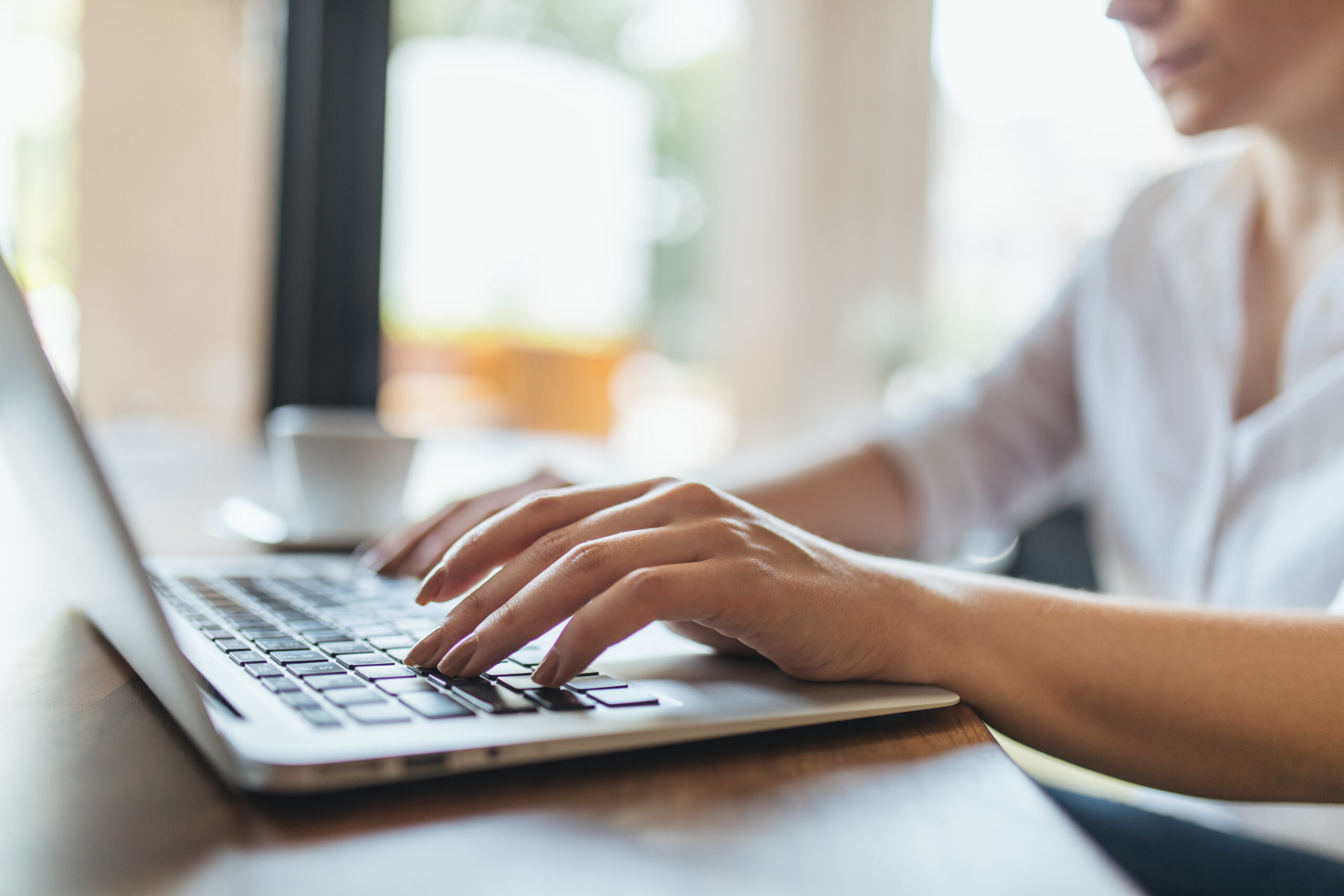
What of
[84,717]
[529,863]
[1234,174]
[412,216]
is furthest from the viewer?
[412,216]

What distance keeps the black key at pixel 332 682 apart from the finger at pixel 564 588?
0.03m

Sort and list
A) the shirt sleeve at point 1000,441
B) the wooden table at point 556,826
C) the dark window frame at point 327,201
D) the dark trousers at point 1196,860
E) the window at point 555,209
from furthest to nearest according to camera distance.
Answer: the window at point 555,209 < the dark window frame at point 327,201 < the shirt sleeve at point 1000,441 < the dark trousers at point 1196,860 < the wooden table at point 556,826

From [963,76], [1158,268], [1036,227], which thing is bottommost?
[1158,268]

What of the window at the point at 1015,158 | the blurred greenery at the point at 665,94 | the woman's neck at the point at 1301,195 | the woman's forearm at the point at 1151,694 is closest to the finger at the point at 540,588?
the woman's forearm at the point at 1151,694

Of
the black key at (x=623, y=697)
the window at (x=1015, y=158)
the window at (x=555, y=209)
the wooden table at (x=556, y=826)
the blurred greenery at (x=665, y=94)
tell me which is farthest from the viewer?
the window at (x=555, y=209)

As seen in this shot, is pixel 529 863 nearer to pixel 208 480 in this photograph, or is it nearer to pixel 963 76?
pixel 208 480

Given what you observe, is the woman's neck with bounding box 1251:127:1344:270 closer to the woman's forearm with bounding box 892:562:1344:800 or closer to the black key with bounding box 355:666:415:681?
the woman's forearm with bounding box 892:562:1344:800

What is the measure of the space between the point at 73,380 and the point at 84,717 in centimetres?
161

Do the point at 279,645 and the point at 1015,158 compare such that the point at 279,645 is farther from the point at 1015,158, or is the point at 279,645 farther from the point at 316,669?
the point at 1015,158

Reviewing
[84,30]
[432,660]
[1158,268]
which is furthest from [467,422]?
[432,660]

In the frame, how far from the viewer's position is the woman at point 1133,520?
368mm

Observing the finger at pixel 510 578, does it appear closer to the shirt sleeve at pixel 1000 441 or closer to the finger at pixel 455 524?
the finger at pixel 455 524

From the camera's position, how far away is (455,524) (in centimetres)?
58

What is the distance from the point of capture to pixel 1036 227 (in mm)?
3223
